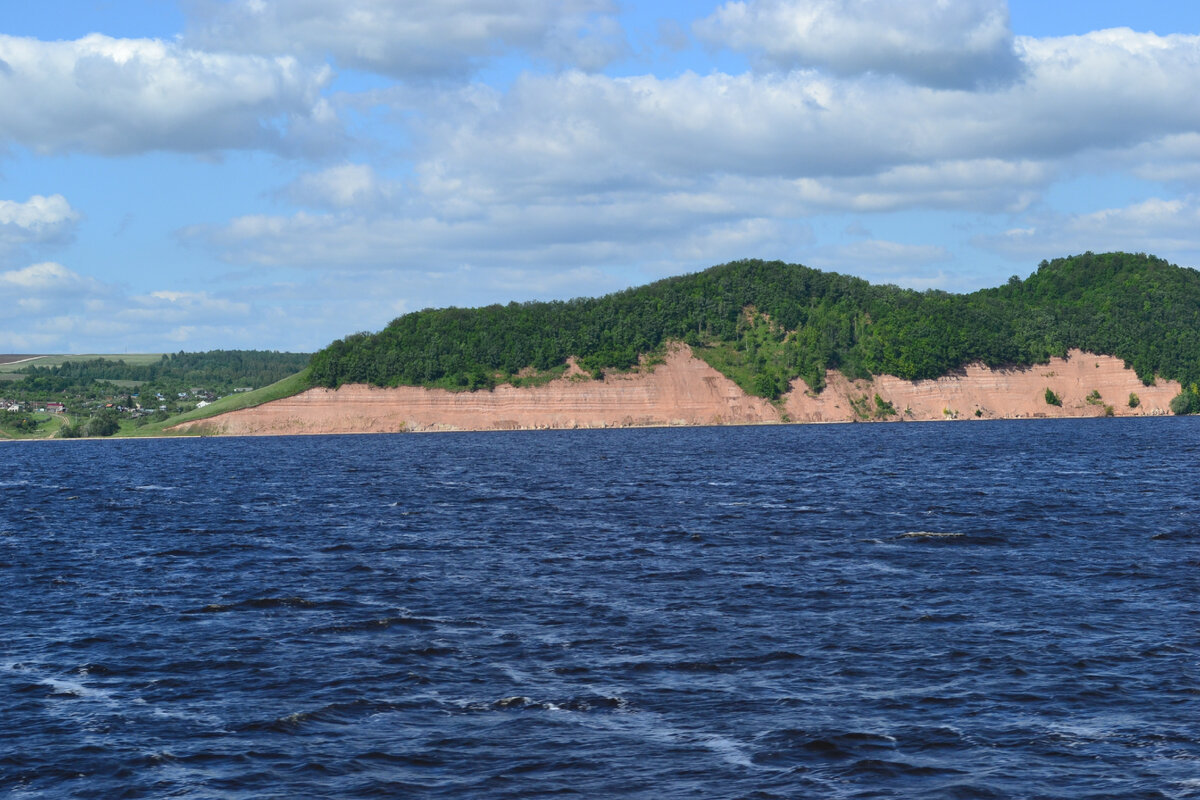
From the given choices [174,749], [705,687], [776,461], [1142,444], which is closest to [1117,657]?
[705,687]

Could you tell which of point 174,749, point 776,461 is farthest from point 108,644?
point 776,461

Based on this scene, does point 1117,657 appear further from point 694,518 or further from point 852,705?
point 694,518

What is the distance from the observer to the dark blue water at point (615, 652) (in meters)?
21.2

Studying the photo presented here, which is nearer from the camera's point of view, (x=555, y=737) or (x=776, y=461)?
(x=555, y=737)

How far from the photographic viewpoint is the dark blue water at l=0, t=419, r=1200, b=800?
69.6ft

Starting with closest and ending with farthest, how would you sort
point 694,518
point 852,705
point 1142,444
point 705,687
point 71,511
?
point 852,705, point 705,687, point 694,518, point 71,511, point 1142,444

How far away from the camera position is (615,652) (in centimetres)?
2962

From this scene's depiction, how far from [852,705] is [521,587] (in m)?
17.2

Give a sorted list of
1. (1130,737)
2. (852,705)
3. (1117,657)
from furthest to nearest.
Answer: (1117,657) < (852,705) < (1130,737)

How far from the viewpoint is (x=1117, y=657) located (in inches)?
1112

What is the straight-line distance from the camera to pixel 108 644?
32.0 meters

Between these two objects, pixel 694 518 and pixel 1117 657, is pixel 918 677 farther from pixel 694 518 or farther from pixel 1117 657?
pixel 694 518

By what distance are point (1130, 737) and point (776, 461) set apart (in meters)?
87.8

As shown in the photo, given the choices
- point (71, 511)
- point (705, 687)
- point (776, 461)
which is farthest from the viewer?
point (776, 461)
